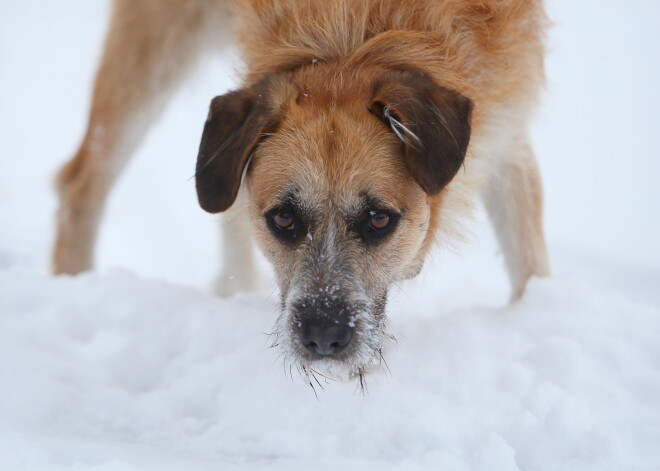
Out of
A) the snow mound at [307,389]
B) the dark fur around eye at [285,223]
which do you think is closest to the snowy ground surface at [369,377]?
the snow mound at [307,389]

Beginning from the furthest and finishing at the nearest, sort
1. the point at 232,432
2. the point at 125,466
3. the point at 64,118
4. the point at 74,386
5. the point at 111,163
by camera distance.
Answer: the point at 64,118 < the point at 111,163 < the point at 74,386 < the point at 232,432 < the point at 125,466

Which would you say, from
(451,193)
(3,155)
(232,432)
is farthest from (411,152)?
(3,155)

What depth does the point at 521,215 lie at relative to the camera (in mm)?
4191

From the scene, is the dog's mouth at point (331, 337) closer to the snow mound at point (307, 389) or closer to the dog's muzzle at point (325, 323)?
the dog's muzzle at point (325, 323)

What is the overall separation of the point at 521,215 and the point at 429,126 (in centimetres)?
141

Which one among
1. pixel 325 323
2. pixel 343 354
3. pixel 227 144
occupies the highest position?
pixel 227 144

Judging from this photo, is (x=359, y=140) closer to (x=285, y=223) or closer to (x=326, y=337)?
(x=285, y=223)

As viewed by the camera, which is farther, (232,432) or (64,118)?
(64,118)

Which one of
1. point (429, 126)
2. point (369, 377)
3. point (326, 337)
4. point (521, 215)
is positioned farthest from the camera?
point (521, 215)

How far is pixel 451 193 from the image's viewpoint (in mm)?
3514

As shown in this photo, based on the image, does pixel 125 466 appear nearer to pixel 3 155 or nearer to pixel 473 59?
pixel 473 59

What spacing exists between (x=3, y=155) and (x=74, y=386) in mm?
4927

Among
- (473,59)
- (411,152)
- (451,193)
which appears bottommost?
(451,193)

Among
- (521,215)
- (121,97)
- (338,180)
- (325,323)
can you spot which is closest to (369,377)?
(325,323)
